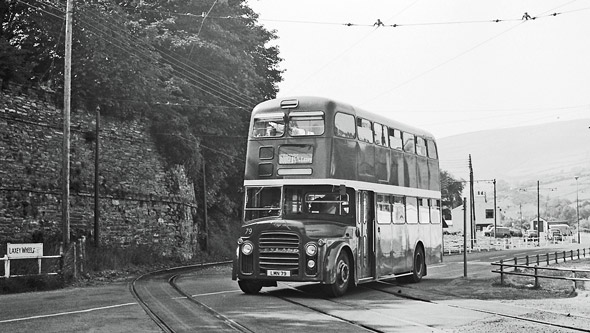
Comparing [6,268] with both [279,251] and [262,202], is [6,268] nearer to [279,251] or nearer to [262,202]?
[262,202]

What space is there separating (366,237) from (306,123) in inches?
146

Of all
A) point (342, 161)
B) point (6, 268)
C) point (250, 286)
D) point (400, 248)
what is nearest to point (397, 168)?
point (400, 248)

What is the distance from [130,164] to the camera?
3828 centimetres

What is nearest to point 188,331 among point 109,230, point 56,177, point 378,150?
point 378,150

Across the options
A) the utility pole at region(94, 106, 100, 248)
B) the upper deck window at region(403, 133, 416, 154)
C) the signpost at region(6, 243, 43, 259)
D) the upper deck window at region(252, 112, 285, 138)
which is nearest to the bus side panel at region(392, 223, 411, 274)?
the upper deck window at region(403, 133, 416, 154)

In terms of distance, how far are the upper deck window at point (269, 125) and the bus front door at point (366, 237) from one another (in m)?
2.76

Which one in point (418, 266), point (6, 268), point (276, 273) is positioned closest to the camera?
point (276, 273)

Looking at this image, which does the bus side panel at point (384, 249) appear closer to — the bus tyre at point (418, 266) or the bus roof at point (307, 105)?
the bus tyre at point (418, 266)

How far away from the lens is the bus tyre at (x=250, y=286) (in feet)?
66.0

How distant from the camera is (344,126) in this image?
2016 cm

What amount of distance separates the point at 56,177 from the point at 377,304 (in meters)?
18.1

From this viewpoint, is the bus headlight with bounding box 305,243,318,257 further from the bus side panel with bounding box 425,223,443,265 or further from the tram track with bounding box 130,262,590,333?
the bus side panel with bounding box 425,223,443,265

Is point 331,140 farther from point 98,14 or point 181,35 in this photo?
point 181,35

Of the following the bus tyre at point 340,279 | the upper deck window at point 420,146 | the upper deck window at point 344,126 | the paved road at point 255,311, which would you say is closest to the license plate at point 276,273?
the paved road at point 255,311
